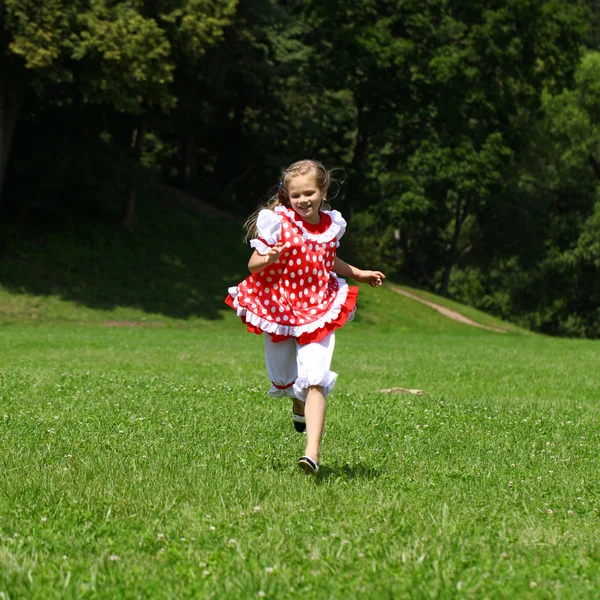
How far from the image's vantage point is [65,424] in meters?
8.52

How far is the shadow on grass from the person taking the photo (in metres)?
33.6

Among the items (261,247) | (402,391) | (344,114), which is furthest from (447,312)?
(261,247)

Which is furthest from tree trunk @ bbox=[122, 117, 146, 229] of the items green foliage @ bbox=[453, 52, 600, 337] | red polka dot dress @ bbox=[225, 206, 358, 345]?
red polka dot dress @ bbox=[225, 206, 358, 345]

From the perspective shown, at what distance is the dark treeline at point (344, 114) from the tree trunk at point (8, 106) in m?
0.07

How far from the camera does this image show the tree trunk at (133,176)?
36616 mm

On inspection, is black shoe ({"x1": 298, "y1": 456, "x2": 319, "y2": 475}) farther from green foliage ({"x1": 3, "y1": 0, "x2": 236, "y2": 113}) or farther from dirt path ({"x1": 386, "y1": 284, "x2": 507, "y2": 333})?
dirt path ({"x1": 386, "y1": 284, "x2": 507, "y2": 333})

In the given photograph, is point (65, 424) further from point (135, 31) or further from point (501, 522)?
point (135, 31)

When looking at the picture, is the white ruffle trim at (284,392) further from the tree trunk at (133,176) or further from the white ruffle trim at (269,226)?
the tree trunk at (133,176)

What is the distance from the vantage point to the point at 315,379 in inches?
259

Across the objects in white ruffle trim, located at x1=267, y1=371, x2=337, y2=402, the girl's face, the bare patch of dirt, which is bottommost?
the bare patch of dirt

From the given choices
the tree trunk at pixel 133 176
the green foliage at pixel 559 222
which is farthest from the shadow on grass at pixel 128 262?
the green foliage at pixel 559 222

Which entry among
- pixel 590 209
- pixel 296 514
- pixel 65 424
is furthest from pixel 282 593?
pixel 590 209

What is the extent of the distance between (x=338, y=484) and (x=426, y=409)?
4201 mm

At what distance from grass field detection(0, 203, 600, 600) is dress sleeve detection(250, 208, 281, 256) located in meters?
1.61
